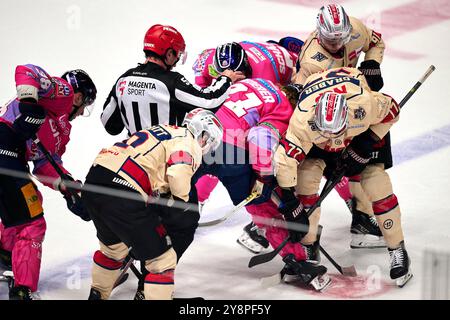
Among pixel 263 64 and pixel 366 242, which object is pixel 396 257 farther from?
pixel 263 64

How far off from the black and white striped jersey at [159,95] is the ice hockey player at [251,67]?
0.49 ft

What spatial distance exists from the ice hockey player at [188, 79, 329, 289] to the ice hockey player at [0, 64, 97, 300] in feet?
2.37

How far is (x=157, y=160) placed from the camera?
4598 mm

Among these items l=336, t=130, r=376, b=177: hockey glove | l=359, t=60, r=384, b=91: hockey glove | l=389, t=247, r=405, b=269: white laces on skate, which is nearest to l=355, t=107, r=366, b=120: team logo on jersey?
l=336, t=130, r=376, b=177: hockey glove

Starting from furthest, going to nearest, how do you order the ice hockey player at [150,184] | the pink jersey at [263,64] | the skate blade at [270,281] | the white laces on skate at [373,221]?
1. the white laces on skate at [373,221]
2. the pink jersey at [263,64]
3. the skate blade at [270,281]
4. the ice hockey player at [150,184]

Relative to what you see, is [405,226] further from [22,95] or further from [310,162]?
[22,95]

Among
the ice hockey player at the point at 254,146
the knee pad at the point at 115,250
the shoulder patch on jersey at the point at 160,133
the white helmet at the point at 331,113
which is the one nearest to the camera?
the shoulder patch on jersey at the point at 160,133

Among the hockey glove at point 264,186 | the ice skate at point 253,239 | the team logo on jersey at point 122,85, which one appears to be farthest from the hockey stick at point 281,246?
the team logo on jersey at point 122,85

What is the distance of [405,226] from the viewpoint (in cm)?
589

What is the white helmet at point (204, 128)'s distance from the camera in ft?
15.4

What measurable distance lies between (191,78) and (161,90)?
191 centimetres

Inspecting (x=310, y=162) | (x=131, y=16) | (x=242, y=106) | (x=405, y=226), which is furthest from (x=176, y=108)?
(x=131, y=16)

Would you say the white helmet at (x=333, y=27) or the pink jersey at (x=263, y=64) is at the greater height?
the white helmet at (x=333, y=27)

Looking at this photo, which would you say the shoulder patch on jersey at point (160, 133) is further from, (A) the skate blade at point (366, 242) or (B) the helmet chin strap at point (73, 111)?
(A) the skate blade at point (366, 242)
